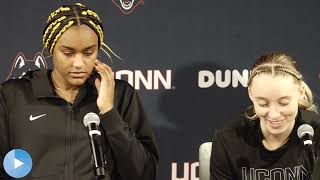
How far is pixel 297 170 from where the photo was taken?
1.96m

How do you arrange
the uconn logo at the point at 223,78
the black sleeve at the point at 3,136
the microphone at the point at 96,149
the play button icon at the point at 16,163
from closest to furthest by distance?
the microphone at the point at 96,149 → the play button icon at the point at 16,163 → the black sleeve at the point at 3,136 → the uconn logo at the point at 223,78

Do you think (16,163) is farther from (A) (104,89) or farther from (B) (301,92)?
(B) (301,92)

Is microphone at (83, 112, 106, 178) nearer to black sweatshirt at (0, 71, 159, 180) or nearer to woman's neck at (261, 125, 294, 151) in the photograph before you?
black sweatshirt at (0, 71, 159, 180)

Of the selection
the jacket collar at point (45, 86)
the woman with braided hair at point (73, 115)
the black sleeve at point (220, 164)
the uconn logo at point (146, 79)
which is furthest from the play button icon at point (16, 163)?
the uconn logo at point (146, 79)

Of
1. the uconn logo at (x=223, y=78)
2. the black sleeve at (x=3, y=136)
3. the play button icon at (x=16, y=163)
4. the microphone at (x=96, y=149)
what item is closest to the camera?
the microphone at (x=96, y=149)

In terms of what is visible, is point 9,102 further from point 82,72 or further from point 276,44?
point 276,44

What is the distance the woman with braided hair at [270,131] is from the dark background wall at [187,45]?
0.43m

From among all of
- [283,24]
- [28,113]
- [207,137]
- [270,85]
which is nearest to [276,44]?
[283,24]

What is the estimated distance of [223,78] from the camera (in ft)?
8.09

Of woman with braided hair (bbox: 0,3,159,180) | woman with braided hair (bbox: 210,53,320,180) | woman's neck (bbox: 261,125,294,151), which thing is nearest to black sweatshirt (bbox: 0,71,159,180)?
woman with braided hair (bbox: 0,3,159,180)

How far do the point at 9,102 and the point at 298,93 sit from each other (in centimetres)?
96

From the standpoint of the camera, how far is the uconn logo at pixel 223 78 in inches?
96.8

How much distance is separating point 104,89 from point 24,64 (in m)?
0.76

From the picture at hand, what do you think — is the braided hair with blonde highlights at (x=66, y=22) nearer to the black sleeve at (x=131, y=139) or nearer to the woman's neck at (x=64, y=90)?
the woman's neck at (x=64, y=90)
